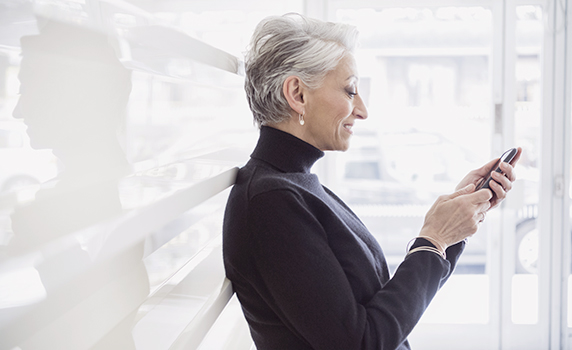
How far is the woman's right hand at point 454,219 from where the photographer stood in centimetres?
100

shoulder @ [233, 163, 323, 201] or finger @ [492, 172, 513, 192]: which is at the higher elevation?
shoulder @ [233, 163, 323, 201]

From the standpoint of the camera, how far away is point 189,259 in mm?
715

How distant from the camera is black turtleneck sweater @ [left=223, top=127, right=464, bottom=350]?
779 millimetres

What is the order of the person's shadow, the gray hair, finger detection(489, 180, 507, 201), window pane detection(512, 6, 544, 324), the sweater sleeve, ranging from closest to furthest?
1. the person's shadow
2. the sweater sleeve
3. the gray hair
4. finger detection(489, 180, 507, 201)
5. window pane detection(512, 6, 544, 324)

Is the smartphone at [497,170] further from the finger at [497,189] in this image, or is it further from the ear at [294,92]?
the ear at [294,92]

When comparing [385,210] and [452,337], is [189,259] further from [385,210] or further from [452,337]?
[452,337]

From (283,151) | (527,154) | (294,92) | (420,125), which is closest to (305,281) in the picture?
(283,151)

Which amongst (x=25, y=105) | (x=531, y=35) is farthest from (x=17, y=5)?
(x=531, y=35)

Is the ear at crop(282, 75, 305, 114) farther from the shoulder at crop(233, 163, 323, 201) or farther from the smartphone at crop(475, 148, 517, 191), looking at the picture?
the smartphone at crop(475, 148, 517, 191)

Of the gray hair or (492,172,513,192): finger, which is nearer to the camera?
the gray hair

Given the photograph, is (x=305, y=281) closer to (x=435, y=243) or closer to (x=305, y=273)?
(x=305, y=273)

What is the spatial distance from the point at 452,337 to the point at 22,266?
272 cm

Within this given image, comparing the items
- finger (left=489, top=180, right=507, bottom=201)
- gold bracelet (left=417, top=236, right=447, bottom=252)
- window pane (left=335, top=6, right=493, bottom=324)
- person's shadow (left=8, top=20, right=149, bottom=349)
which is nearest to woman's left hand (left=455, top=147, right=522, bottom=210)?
finger (left=489, top=180, right=507, bottom=201)

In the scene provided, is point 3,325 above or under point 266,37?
under
